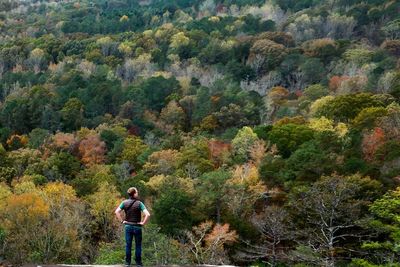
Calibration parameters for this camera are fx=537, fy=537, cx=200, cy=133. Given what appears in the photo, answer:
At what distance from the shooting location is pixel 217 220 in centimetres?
3738

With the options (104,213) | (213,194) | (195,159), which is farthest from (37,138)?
(213,194)

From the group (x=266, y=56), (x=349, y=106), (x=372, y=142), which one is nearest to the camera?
(x=372, y=142)

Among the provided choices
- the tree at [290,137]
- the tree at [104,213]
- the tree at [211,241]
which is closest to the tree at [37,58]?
the tree at [290,137]

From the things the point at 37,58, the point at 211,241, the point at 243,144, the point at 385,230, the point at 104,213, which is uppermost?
the point at 385,230

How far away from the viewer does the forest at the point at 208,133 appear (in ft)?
106

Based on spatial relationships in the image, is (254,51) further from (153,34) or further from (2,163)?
(2,163)

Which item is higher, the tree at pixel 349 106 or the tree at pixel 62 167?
the tree at pixel 349 106

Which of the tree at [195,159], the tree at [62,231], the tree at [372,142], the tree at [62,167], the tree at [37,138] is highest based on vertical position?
the tree at [372,142]

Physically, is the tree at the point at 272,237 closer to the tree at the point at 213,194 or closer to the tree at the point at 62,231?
the tree at the point at 213,194

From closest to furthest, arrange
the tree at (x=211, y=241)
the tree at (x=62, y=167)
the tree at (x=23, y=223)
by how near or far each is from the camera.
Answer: the tree at (x=211, y=241) → the tree at (x=23, y=223) → the tree at (x=62, y=167)

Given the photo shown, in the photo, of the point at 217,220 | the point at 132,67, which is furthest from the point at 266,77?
the point at 217,220

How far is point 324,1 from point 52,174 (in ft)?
283

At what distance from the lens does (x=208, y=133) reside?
67.2m

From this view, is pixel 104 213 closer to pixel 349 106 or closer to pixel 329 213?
pixel 329 213
